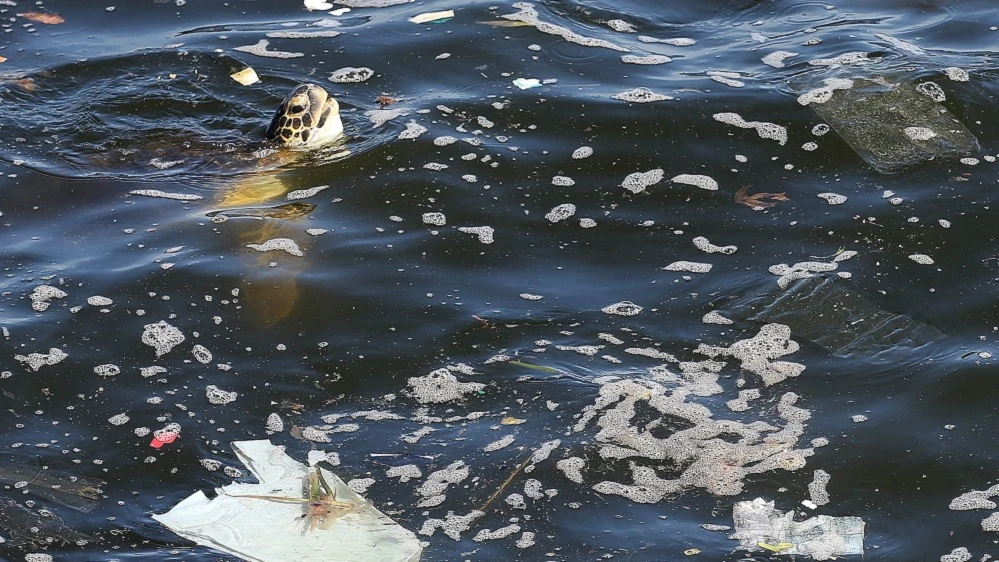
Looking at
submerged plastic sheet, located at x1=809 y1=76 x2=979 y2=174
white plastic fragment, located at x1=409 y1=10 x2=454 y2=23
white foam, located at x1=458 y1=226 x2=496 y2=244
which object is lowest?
white foam, located at x1=458 y1=226 x2=496 y2=244

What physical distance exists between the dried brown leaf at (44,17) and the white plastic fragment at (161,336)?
3202 millimetres

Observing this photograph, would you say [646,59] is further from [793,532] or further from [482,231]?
[793,532]

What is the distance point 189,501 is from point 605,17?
4.00 metres

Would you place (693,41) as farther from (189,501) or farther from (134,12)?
(189,501)

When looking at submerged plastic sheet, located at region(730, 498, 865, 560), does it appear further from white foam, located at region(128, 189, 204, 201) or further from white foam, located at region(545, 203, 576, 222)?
white foam, located at region(128, 189, 204, 201)

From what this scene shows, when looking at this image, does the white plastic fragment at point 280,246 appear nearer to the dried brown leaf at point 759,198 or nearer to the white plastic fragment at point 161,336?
the white plastic fragment at point 161,336

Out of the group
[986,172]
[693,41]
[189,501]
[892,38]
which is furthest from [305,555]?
[892,38]

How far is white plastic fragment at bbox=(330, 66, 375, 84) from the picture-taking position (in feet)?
18.9

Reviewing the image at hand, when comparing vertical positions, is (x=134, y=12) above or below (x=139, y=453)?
above

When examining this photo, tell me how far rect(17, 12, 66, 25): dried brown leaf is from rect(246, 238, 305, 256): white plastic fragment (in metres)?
2.85

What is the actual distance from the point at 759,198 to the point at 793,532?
1.91 metres

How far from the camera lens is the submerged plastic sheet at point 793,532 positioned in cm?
303

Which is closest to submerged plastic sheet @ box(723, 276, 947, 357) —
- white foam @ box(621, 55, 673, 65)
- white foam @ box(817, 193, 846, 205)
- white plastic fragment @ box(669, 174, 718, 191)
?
white foam @ box(817, 193, 846, 205)

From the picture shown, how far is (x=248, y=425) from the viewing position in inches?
142
